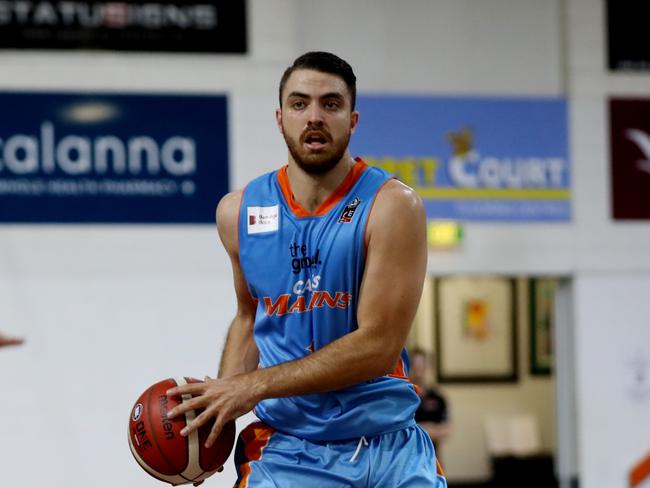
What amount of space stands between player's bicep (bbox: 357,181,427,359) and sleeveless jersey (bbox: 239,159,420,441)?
0.06m

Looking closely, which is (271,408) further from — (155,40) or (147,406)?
(155,40)

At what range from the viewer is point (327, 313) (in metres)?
3.20

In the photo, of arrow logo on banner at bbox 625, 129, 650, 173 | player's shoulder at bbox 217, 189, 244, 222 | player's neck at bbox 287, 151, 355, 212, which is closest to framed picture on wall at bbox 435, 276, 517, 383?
arrow logo on banner at bbox 625, 129, 650, 173

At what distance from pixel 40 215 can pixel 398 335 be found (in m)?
5.28

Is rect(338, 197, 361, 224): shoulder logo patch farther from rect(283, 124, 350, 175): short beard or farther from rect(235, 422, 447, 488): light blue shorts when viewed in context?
rect(235, 422, 447, 488): light blue shorts

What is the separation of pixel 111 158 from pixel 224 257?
110 cm

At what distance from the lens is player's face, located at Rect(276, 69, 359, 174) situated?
314cm

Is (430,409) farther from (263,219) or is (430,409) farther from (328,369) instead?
(328,369)

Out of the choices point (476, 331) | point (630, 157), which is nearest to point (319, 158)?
point (630, 157)

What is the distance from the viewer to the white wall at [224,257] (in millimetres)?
7840

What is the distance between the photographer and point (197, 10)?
26.9 ft

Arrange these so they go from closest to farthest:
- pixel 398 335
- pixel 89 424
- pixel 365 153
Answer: pixel 398 335 → pixel 89 424 → pixel 365 153

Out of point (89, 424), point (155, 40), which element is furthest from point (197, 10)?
point (89, 424)

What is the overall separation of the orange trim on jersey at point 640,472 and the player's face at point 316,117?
6.33 metres
